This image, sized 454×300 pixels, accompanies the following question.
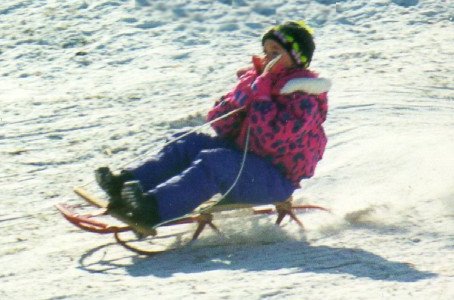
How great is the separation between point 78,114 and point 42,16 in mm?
2013

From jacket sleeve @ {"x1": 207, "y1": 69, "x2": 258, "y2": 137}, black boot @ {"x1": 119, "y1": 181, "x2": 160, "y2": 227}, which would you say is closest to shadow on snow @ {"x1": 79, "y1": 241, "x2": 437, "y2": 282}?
black boot @ {"x1": 119, "y1": 181, "x2": 160, "y2": 227}

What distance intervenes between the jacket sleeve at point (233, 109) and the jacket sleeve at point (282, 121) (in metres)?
0.14

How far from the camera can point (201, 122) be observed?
7.03 metres

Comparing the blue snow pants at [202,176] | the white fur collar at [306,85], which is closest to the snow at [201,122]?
the blue snow pants at [202,176]

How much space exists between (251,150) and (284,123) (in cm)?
21

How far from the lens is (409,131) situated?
682cm

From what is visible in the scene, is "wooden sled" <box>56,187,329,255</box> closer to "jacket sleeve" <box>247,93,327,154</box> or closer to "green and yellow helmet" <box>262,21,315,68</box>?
"jacket sleeve" <box>247,93,327,154</box>

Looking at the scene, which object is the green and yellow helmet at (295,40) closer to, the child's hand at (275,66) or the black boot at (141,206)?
the child's hand at (275,66)

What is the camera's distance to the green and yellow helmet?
5.42 metres

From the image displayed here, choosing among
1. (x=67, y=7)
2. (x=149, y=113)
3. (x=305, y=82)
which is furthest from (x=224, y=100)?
(x=67, y=7)

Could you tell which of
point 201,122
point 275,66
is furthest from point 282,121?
point 201,122

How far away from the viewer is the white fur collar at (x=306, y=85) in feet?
17.2

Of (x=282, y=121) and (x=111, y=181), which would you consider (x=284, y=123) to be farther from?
(x=111, y=181)

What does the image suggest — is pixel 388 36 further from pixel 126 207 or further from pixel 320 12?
pixel 126 207
